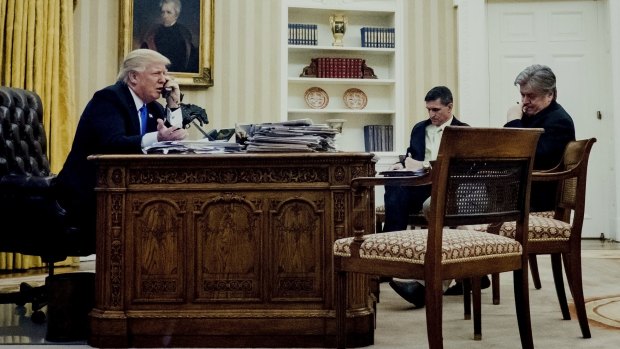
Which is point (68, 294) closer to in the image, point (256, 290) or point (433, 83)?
point (256, 290)

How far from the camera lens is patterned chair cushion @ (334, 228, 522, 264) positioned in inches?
75.7

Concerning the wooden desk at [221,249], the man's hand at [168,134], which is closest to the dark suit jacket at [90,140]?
the man's hand at [168,134]

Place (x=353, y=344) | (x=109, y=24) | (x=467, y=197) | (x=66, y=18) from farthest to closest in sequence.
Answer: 1. (x=109, y=24)
2. (x=66, y=18)
3. (x=353, y=344)
4. (x=467, y=197)

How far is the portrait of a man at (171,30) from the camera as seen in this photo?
5.64m

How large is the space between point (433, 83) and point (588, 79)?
1579 millimetres

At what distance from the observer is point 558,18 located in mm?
6195

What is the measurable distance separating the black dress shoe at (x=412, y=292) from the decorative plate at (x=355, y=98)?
3150mm

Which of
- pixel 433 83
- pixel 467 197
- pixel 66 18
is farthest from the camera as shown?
pixel 433 83

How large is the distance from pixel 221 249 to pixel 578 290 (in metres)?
1.46

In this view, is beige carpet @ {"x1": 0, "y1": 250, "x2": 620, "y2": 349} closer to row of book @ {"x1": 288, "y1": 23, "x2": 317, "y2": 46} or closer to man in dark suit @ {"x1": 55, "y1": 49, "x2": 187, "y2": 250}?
man in dark suit @ {"x1": 55, "y1": 49, "x2": 187, "y2": 250}

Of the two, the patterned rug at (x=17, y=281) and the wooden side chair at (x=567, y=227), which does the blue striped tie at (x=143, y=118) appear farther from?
the wooden side chair at (x=567, y=227)

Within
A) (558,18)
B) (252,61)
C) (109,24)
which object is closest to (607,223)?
(558,18)

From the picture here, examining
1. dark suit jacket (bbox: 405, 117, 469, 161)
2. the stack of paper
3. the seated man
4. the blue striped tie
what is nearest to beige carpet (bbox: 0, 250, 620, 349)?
the seated man

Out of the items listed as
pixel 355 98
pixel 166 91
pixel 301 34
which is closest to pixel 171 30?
pixel 301 34
